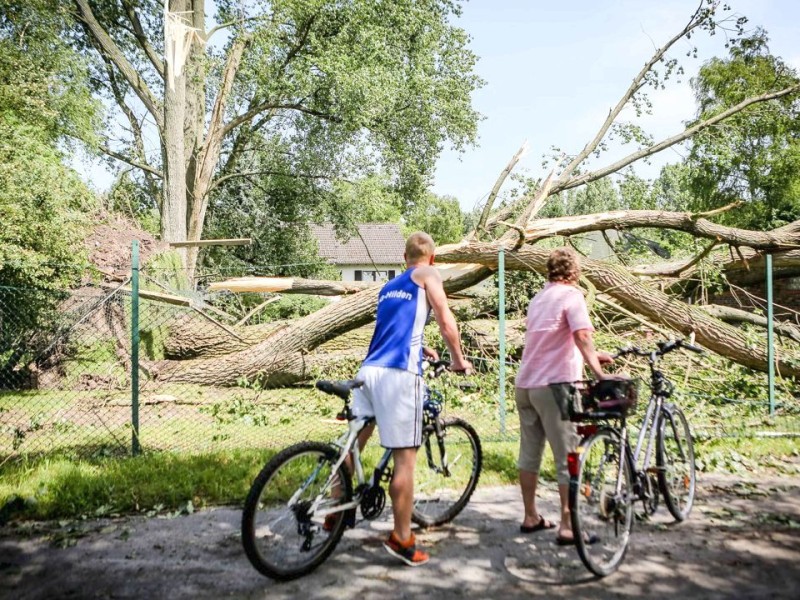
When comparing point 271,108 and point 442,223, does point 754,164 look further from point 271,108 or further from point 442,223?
point 442,223

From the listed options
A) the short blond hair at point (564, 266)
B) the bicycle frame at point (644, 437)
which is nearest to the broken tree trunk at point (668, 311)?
the bicycle frame at point (644, 437)

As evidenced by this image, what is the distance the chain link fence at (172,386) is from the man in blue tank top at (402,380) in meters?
3.34

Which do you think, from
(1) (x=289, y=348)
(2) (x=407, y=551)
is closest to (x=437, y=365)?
(2) (x=407, y=551)

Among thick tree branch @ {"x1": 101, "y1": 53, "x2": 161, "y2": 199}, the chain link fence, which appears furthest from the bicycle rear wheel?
thick tree branch @ {"x1": 101, "y1": 53, "x2": 161, "y2": 199}

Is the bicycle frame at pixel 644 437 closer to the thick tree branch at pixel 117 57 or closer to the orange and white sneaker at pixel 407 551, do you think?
the orange and white sneaker at pixel 407 551

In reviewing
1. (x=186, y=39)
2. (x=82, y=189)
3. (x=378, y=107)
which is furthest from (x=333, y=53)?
(x=82, y=189)

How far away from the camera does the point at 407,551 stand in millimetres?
3645

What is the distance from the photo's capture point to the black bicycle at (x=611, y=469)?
3576 millimetres

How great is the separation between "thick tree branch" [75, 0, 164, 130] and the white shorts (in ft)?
59.8

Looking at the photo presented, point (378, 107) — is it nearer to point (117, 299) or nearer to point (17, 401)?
point (117, 299)

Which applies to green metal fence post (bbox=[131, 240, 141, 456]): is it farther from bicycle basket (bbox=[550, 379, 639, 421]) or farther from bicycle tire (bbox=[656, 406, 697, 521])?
bicycle tire (bbox=[656, 406, 697, 521])

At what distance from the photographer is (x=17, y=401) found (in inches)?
367

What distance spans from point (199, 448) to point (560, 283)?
4.15 metres

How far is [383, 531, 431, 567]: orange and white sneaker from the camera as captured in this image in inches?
143
